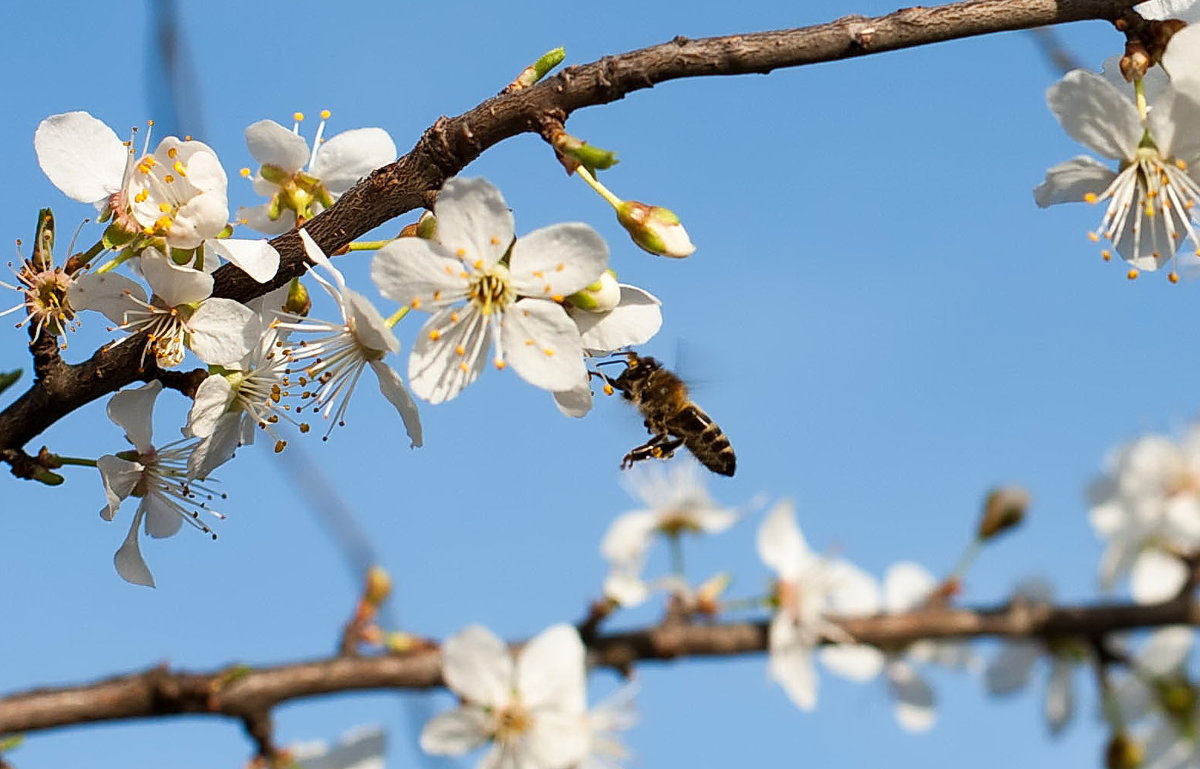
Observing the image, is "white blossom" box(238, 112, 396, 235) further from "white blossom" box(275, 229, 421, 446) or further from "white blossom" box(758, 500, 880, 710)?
"white blossom" box(758, 500, 880, 710)

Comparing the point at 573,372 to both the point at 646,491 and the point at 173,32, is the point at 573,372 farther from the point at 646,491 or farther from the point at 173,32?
the point at 646,491

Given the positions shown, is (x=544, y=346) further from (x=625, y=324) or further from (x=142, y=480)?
(x=142, y=480)

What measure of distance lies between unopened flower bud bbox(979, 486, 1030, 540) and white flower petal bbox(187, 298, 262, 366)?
193 cm

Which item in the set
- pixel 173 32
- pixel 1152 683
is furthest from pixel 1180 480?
pixel 173 32

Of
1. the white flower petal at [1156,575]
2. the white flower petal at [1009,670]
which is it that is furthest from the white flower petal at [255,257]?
the white flower petal at [1156,575]

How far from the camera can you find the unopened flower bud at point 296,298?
6.86 ft

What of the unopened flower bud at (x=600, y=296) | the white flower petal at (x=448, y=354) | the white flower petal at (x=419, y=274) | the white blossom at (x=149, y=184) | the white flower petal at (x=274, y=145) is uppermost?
the white flower petal at (x=274, y=145)

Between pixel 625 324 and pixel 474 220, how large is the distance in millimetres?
393

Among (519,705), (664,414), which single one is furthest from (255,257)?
(519,705)

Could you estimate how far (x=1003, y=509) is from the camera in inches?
116

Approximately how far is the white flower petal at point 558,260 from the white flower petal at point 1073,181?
3.23 feet

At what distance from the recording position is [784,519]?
11.6 feet

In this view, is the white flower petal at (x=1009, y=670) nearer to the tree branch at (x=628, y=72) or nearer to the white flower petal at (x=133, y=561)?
the tree branch at (x=628, y=72)

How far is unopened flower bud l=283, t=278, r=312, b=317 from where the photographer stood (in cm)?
209
